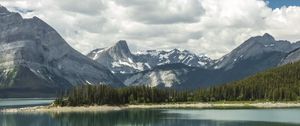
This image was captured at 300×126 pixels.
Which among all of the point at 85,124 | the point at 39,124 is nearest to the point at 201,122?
the point at 85,124

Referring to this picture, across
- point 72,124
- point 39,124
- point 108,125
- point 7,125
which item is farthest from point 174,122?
point 7,125

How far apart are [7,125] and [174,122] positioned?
49.4 metres

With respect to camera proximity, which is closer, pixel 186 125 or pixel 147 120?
pixel 186 125

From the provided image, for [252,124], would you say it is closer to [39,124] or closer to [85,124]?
[85,124]

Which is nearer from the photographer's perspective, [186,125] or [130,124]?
[186,125]

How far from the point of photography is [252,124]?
13350 cm

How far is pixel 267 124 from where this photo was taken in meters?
132

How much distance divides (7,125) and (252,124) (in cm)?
7138

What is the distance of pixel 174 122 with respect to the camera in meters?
148

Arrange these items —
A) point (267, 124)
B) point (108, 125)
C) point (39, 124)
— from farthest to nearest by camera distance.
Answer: point (39, 124)
point (108, 125)
point (267, 124)

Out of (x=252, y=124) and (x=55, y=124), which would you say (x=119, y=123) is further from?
(x=252, y=124)

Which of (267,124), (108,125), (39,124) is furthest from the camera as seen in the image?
Result: (39,124)

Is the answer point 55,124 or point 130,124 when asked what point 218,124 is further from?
point 55,124

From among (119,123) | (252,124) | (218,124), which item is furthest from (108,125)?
(252,124)
